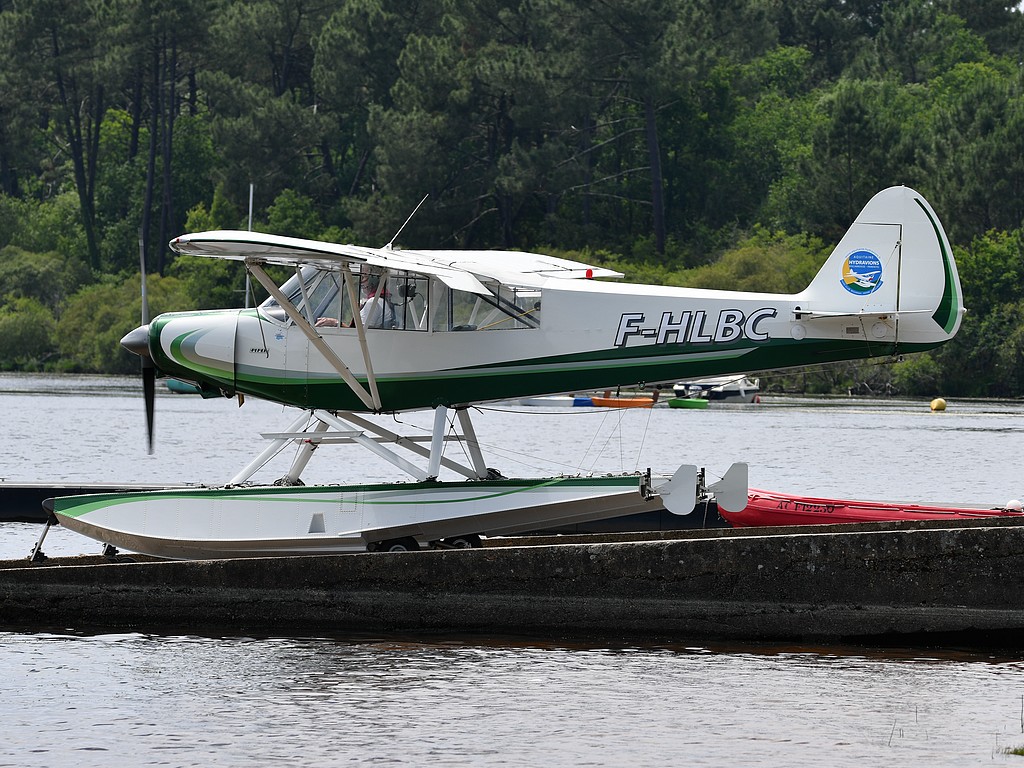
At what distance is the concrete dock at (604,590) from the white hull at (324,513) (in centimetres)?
66

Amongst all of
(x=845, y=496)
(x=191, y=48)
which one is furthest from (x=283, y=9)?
(x=845, y=496)

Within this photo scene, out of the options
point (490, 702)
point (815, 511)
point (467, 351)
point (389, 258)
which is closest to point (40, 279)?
point (815, 511)

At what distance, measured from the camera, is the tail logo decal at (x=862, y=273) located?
14031mm

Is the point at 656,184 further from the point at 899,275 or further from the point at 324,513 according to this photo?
the point at 324,513

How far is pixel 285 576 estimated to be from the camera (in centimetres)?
1277

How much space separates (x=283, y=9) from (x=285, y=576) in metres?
84.2

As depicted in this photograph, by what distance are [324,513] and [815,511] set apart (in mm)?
5679

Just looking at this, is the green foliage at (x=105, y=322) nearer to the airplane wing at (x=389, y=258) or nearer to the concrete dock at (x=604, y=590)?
the airplane wing at (x=389, y=258)

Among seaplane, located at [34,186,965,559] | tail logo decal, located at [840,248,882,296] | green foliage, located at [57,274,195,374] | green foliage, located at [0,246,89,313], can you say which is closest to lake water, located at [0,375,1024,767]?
seaplane, located at [34,186,965,559]

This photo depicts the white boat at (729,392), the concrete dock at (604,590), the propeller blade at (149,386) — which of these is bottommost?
the white boat at (729,392)

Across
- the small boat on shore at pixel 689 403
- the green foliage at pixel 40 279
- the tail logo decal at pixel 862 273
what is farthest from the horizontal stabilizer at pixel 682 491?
the green foliage at pixel 40 279

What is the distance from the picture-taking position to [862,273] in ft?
46.2

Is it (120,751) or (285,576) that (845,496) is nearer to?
(285,576)

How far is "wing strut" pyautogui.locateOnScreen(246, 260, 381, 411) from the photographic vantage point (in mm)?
14273
